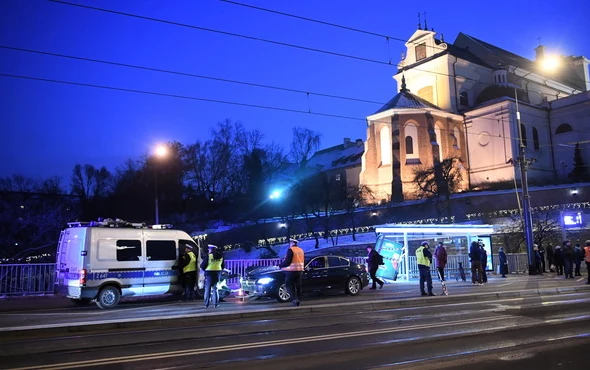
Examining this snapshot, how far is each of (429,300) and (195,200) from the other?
2808 inches

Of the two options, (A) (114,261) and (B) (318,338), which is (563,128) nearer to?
(A) (114,261)

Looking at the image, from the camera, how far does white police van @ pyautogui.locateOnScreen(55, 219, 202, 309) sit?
1548 centimetres

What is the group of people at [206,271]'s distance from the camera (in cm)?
1522

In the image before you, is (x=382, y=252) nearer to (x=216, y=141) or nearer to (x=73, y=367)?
(x=73, y=367)

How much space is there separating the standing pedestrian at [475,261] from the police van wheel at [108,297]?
14.1 meters

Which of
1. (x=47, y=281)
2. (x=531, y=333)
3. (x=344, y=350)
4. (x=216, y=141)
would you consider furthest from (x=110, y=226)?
(x=216, y=141)

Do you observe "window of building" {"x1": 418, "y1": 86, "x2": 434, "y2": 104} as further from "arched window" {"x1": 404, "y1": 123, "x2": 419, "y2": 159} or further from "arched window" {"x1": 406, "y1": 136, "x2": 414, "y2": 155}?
"arched window" {"x1": 406, "y1": 136, "x2": 414, "y2": 155}

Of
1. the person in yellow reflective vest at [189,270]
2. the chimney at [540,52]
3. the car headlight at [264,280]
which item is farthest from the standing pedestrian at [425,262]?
the chimney at [540,52]

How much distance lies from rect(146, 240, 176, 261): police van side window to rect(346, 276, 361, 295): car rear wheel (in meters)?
6.35

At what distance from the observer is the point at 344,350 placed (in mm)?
8211

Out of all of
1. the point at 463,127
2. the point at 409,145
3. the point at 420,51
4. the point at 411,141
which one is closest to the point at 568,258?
the point at 409,145

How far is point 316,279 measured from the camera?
18172 millimetres

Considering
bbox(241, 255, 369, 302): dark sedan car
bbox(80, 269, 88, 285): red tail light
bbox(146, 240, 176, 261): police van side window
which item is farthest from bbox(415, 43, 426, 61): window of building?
bbox(80, 269, 88, 285): red tail light

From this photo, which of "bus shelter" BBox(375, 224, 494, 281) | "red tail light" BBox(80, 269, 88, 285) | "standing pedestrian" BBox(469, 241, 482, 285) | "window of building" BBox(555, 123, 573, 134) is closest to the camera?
"red tail light" BBox(80, 269, 88, 285)
